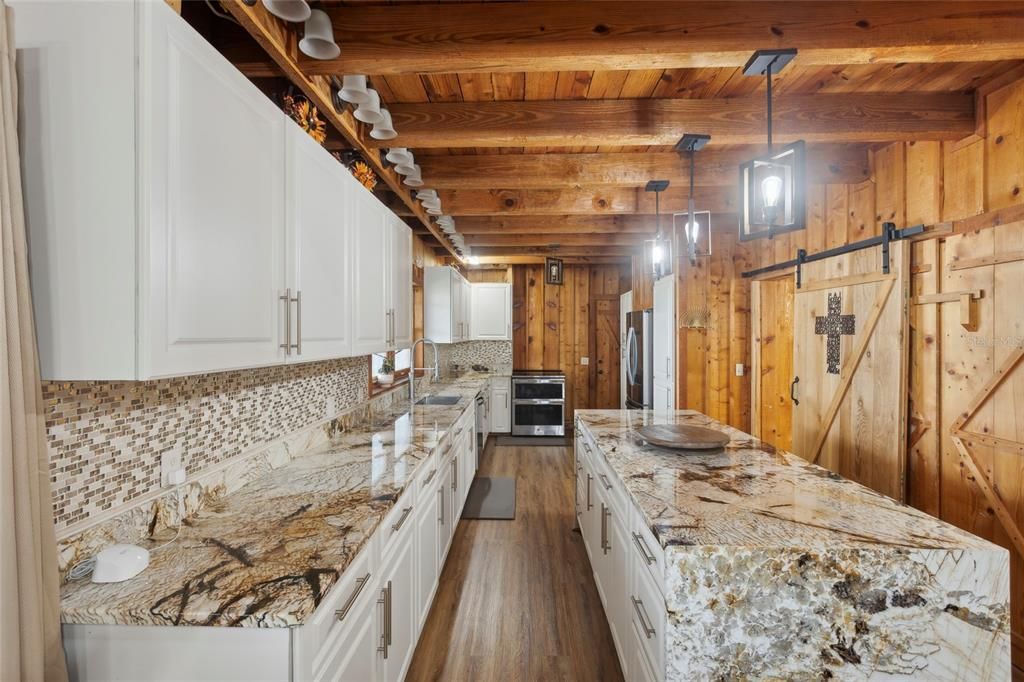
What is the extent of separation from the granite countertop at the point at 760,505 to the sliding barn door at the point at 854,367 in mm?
1116

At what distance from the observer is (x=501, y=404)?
21.1 ft

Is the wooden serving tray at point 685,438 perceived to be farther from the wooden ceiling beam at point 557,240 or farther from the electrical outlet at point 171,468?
the wooden ceiling beam at point 557,240

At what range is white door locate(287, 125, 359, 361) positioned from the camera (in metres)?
1.56

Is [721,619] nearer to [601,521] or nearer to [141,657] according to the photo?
[601,521]

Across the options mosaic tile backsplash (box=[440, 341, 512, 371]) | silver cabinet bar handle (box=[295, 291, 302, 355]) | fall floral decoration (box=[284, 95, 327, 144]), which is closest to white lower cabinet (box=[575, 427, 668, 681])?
silver cabinet bar handle (box=[295, 291, 302, 355])

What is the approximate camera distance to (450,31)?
1652 mm

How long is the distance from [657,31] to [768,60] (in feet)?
1.40

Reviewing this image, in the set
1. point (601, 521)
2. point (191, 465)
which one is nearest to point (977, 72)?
point (601, 521)

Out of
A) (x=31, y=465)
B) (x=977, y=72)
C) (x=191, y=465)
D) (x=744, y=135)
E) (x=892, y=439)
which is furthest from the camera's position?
(x=892, y=439)

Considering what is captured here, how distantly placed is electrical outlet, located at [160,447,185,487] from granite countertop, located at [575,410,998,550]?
4.86 ft

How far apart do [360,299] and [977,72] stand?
3.02 metres

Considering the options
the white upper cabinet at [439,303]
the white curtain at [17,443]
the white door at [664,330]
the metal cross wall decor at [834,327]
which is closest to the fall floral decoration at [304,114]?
the white curtain at [17,443]

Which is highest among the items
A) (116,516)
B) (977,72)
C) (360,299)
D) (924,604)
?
(977,72)

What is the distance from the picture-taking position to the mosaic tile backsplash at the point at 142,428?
1136 mm
